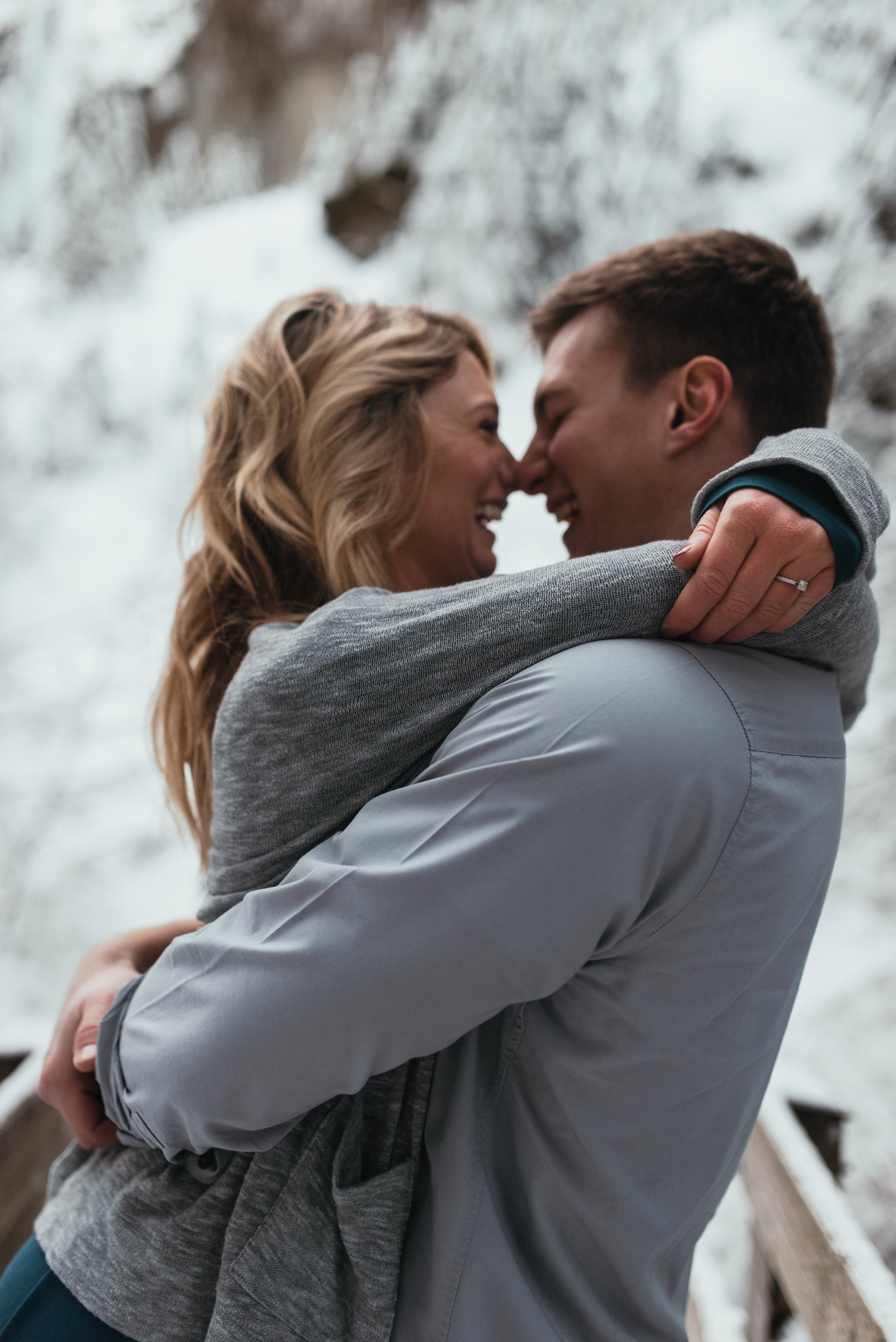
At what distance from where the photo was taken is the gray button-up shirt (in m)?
0.51

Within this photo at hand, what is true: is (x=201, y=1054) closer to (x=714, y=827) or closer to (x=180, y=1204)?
(x=180, y=1204)

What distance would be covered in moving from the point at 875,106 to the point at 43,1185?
3464 mm

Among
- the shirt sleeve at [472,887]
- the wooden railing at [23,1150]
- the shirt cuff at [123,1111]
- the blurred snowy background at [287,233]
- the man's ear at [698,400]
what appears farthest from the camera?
the blurred snowy background at [287,233]

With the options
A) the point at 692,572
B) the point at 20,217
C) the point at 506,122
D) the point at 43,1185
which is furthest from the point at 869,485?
the point at 20,217

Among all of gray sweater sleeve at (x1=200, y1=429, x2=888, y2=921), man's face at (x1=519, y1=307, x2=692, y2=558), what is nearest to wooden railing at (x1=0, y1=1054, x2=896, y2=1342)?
gray sweater sleeve at (x1=200, y1=429, x2=888, y2=921)

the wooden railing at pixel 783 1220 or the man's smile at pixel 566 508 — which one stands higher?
the man's smile at pixel 566 508

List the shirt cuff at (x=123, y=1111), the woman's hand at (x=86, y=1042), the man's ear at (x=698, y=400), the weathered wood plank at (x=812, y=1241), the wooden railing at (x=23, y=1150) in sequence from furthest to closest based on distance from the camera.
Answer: the wooden railing at (x=23, y=1150) < the man's ear at (x=698, y=400) < the weathered wood plank at (x=812, y=1241) < the woman's hand at (x=86, y=1042) < the shirt cuff at (x=123, y=1111)

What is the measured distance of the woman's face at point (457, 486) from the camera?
103cm

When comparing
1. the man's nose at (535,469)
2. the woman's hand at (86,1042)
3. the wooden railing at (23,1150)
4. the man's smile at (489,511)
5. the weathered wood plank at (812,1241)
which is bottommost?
the weathered wood plank at (812,1241)

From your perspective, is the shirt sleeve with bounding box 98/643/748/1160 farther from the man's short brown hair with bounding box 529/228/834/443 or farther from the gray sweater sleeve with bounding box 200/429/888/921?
the man's short brown hair with bounding box 529/228/834/443

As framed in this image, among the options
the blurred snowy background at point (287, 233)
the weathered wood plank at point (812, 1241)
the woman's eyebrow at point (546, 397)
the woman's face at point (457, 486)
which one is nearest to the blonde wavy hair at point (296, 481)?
the woman's face at point (457, 486)

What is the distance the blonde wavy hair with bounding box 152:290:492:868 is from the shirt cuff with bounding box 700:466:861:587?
0.45m

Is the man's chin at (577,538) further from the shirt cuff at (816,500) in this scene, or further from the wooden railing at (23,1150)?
the wooden railing at (23,1150)

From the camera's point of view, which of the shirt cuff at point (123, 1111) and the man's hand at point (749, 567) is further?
the shirt cuff at point (123, 1111)
